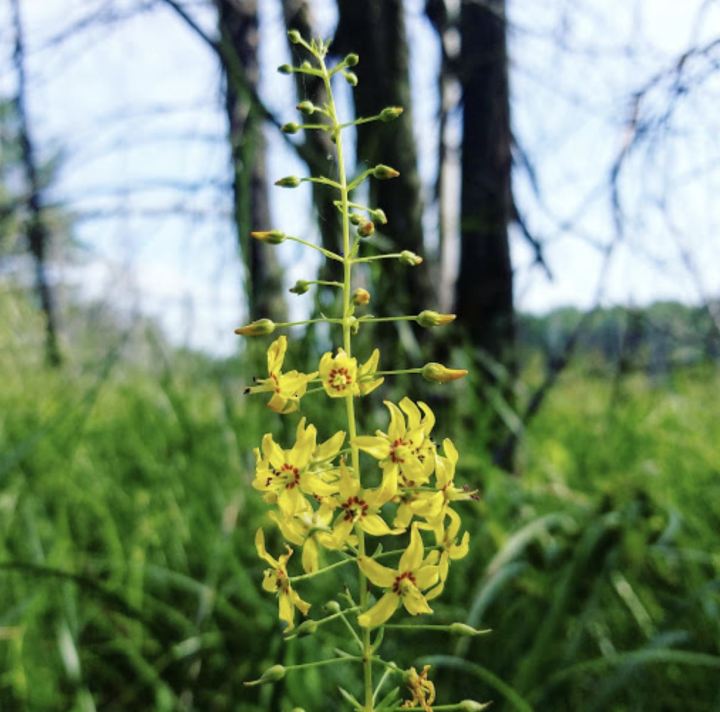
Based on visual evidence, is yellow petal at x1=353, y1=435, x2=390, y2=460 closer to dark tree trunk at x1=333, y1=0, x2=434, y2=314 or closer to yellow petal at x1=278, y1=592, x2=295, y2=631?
yellow petal at x1=278, y1=592, x2=295, y2=631

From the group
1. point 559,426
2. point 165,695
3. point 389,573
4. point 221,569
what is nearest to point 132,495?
point 221,569

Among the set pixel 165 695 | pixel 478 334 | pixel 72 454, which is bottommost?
pixel 165 695

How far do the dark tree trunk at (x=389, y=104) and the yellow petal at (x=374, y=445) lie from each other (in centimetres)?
211

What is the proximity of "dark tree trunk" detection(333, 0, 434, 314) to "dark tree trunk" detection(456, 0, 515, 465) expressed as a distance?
1.69 feet

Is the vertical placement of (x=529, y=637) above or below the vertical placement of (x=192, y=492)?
below

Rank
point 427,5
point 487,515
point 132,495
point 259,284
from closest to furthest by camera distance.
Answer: point 487,515, point 427,5, point 132,495, point 259,284

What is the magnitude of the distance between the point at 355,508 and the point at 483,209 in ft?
10.9

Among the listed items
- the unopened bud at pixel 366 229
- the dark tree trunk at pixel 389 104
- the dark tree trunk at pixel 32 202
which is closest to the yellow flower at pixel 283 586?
the unopened bud at pixel 366 229

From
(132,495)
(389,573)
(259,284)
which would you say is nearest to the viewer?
(389,573)

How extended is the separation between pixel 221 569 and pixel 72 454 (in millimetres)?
938

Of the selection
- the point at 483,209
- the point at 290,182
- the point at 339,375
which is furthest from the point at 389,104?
the point at 339,375

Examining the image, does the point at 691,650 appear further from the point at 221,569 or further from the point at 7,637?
the point at 7,637

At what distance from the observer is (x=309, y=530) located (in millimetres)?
872

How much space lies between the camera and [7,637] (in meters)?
2.81
